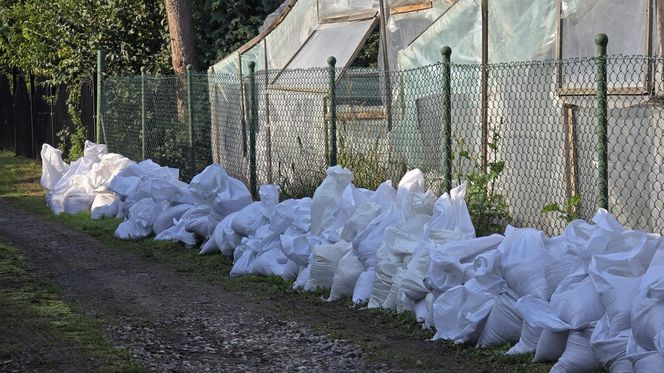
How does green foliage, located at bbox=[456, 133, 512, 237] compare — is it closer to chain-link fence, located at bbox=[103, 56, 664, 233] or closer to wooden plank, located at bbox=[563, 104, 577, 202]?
chain-link fence, located at bbox=[103, 56, 664, 233]

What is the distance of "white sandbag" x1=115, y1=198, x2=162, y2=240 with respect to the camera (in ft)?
38.7

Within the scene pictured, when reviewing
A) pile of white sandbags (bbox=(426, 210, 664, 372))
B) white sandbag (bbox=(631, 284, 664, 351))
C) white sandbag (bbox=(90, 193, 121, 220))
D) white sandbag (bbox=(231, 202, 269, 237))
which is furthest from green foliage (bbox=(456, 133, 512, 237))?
white sandbag (bbox=(90, 193, 121, 220))

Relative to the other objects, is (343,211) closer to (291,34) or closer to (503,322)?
(503,322)

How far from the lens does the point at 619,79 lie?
8.60 m

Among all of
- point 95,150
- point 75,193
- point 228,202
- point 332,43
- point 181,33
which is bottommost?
point 75,193

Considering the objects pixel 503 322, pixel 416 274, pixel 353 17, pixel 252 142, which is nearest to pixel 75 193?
pixel 252 142

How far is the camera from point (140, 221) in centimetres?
1188

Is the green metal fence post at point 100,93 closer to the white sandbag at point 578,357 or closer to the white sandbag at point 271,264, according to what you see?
the white sandbag at point 271,264

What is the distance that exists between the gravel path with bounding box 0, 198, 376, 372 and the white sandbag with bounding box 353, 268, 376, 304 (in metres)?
0.61

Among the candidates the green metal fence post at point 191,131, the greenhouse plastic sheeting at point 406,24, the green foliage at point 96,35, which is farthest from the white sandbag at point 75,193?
the green foliage at point 96,35

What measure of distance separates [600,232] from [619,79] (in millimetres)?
2966

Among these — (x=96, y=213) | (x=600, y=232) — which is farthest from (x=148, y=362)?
(x=96, y=213)

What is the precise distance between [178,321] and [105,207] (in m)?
6.21

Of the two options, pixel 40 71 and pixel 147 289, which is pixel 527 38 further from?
pixel 40 71
